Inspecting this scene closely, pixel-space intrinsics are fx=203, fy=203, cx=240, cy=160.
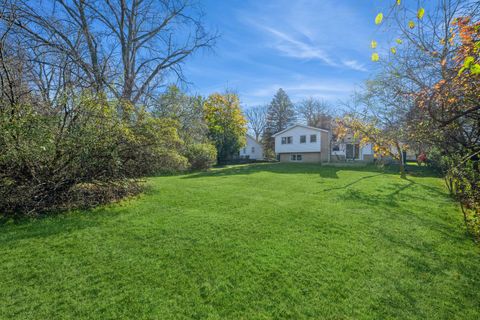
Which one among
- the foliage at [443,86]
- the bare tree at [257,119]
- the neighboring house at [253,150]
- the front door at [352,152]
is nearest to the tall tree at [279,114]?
the neighboring house at [253,150]

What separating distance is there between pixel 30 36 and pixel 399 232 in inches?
437

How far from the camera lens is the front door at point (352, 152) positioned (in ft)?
76.4

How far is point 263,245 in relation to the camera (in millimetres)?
3334

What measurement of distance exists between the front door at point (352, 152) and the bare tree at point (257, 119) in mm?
17492

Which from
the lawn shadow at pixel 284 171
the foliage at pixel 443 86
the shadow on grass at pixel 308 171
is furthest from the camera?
the shadow on grass at pixel 308 171

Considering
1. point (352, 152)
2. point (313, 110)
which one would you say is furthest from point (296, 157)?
point (313, 110)

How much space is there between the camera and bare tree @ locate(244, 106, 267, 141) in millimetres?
38969

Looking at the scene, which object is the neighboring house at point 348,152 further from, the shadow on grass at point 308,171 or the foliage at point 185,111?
the foliage at point 185,111

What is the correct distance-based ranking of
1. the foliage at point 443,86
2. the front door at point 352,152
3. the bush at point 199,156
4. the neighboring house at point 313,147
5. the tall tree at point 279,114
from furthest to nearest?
the tall tree at point 279,114, the front door at point 352,152, the neighboring house at point 313,147, the bush at point 199,156, the foliage at point 443,86

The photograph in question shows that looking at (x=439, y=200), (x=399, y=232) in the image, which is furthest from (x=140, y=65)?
(x=439, y=200)

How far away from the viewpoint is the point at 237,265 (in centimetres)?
281

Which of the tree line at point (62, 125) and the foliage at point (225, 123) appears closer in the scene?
the tree line at point (62, 125)

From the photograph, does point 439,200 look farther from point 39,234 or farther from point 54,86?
point 54,86

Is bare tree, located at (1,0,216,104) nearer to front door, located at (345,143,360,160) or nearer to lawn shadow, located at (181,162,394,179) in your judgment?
lawn shadow, located at (181,162,394,179)
